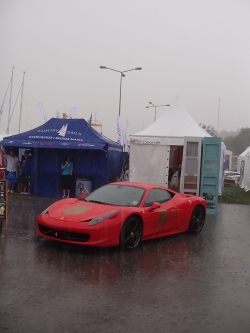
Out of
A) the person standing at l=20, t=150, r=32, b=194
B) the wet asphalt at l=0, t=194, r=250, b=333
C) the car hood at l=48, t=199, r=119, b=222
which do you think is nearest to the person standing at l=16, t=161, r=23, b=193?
the person standing at l=20, t=150, r=32, b=194

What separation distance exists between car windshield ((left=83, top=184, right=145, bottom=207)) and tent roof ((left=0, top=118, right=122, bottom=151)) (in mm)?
6147

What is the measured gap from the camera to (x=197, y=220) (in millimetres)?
9391

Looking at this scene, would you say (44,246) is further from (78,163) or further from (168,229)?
(78,163)

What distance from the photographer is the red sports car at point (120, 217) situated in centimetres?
687

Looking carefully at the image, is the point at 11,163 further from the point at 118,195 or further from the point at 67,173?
the point at 118,195

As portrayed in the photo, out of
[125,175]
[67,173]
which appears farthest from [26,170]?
[125,175]

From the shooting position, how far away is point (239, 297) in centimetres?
520

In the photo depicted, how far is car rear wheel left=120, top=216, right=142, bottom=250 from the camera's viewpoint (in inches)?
280

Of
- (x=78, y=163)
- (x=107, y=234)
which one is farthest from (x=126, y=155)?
(x=107, y=234)

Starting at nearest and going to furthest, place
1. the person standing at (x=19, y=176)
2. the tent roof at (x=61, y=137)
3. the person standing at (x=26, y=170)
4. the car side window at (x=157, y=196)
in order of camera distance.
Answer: the car side window at (x=157, y=196) → the tent roof at (x=61, y=137) → the person standing at (x=26, y=170) → the person standing at (x=19, y=176)

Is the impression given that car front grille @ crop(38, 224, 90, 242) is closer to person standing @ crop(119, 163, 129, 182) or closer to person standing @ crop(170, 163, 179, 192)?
person standing @ crop(170, 163, 179, 192)

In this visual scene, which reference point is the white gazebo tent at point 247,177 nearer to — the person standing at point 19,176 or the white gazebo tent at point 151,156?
the white gazebo tent at point 151,156

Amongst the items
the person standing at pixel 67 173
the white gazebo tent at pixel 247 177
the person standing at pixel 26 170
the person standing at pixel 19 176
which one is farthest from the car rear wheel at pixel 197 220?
the white gazebo tent at pixel 247 177

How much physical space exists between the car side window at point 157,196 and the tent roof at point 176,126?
7.75 meters
